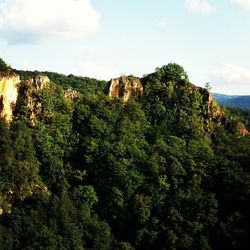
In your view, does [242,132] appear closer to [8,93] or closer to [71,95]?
[71,95]

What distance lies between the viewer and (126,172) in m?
60.4

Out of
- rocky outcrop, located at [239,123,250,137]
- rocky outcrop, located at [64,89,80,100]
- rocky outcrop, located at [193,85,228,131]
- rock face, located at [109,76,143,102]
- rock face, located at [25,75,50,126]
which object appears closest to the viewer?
rock face, located at [25,75,50,126]

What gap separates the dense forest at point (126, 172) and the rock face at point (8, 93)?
863mm

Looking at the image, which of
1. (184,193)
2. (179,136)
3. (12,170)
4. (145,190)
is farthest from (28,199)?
(179,136)

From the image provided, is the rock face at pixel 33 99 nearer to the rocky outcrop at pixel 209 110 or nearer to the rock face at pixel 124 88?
the rock face at pixel 124 88

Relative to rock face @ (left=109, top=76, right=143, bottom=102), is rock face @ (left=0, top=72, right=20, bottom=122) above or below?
below

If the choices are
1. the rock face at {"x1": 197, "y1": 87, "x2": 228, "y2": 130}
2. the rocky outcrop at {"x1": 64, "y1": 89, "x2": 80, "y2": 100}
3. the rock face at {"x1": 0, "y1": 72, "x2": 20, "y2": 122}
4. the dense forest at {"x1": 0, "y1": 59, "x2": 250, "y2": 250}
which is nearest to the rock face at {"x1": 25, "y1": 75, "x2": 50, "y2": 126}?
the dense forest at {"x1": 0, "y1": 59, "x2": 250, "y2": 250}

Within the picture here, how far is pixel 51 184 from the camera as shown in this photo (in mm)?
60625

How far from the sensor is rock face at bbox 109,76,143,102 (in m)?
68.9

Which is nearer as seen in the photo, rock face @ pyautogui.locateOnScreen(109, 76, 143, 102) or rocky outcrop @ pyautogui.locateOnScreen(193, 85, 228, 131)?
rock face @ pyautogui.locateOnScreen(109, 76, 143, 102)

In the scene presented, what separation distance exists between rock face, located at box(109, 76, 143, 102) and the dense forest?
990mm

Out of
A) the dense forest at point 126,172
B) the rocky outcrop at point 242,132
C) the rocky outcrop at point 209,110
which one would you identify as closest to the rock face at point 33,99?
the dense forest at point 126,172

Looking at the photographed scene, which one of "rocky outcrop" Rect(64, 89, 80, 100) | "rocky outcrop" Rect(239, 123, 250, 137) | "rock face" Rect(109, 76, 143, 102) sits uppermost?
"rock face" Rect(109, 76, 143, 102)

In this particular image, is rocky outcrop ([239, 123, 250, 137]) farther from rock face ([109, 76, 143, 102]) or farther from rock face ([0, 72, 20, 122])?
rock face ([0, 72, 20, 122])
